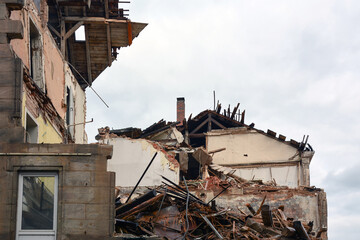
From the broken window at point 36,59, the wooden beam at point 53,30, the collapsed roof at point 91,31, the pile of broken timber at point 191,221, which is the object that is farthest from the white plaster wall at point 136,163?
the broken window at point 36,59

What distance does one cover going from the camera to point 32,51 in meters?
23.5

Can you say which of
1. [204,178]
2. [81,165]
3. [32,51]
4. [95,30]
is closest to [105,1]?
[95,30]

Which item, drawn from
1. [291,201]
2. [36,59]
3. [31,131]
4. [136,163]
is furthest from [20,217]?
[291,201]

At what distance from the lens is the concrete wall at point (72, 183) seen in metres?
17.2

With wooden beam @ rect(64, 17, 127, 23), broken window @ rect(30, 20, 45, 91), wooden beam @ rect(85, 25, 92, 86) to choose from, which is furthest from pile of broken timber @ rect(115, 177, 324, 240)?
wooden beam @ rect(85, 25, 92, 86)

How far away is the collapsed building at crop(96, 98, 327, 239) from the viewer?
35438 mm

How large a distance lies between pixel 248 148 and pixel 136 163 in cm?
936

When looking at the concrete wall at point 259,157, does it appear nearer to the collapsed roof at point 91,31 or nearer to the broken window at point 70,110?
the collapsed roof at point 91,31

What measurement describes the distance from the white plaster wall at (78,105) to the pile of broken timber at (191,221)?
6937mm

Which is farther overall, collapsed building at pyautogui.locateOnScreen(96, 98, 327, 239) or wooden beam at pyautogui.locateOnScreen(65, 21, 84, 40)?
collapsed building at pyautogui.locateOnScreen(96, 98, 327, 239)

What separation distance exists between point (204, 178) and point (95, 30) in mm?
10584

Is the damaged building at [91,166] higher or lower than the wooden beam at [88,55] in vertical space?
lower

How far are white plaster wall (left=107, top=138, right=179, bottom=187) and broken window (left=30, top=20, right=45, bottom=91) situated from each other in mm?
12683

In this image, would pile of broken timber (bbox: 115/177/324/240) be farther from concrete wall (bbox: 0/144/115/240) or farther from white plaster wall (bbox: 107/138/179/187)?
white plaster wall (bbox: 107/138/179/187)
